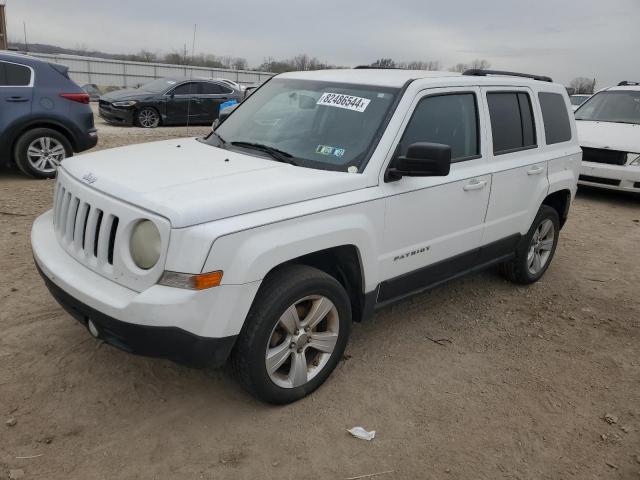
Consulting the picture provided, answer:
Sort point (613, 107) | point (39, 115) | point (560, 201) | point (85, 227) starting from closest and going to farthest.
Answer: point (85, 227)
point (560, 201)
point (39, 115)
point (613, 107)

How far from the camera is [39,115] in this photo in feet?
25.2

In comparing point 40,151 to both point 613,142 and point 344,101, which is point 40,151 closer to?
point 344,101

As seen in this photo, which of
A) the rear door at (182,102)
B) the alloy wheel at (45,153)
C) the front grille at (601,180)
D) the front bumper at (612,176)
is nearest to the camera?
the alloy wheel at (45,153)

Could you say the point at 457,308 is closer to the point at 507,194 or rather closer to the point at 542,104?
the point at 507,194

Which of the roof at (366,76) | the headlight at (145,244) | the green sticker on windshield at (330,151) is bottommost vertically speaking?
the headlight at (145,244)

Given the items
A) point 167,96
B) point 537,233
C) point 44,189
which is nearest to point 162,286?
point 537,233

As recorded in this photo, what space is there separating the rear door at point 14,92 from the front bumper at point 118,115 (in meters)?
7.21

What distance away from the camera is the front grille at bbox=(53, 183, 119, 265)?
2.82m

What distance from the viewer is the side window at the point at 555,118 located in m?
4.89

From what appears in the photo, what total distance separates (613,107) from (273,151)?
8680 millimetres

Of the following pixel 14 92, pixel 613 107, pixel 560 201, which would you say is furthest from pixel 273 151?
pixel 613 107

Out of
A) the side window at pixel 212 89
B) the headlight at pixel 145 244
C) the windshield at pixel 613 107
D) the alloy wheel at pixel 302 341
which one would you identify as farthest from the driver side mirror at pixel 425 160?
the side window at pixel 212 89

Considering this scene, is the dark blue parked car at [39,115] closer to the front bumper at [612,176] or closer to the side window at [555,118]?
the side window at [555,118]

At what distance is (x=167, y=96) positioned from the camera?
50.2 feet
